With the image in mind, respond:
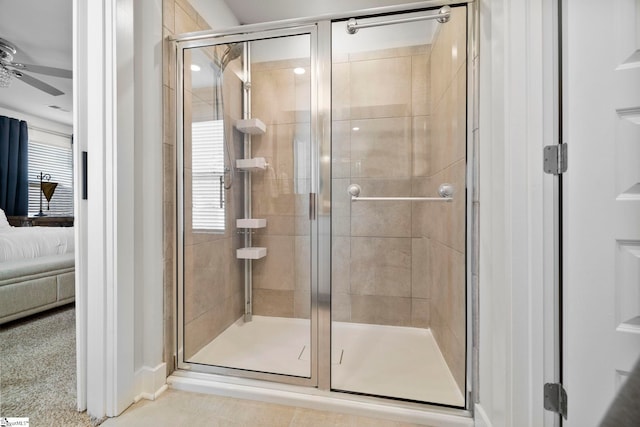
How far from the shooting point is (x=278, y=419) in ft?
4.31

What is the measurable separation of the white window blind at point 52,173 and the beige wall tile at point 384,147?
A: 188 inches

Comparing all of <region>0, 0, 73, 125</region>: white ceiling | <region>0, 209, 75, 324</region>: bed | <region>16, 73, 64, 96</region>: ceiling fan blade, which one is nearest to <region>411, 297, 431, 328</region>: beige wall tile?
<region>0, 209, 75, 324</region>: bed

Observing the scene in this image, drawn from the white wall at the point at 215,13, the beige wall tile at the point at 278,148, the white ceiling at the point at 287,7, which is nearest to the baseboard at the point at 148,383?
the beige wall tile at the point at 278,148

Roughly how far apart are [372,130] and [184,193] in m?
1.28

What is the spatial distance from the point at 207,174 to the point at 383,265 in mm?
1324

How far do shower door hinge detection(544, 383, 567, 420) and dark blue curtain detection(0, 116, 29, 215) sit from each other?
555cm

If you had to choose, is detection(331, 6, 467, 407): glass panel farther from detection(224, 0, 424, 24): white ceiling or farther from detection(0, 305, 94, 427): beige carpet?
→ detection(0, 305, 94, 427): beige carpet

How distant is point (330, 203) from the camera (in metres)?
1.54

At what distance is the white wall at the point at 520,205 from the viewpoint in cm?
101

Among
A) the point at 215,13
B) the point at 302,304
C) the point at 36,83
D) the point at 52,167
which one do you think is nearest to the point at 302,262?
the point at 302,304

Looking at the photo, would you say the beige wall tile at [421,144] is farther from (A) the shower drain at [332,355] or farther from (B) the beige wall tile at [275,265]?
(A) the shower drain at [332,355]

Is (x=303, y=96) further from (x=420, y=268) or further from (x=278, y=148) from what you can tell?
(x=420, y=268)

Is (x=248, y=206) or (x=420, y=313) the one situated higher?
(x=248, y=206)

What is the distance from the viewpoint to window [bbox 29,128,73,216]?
422cm
